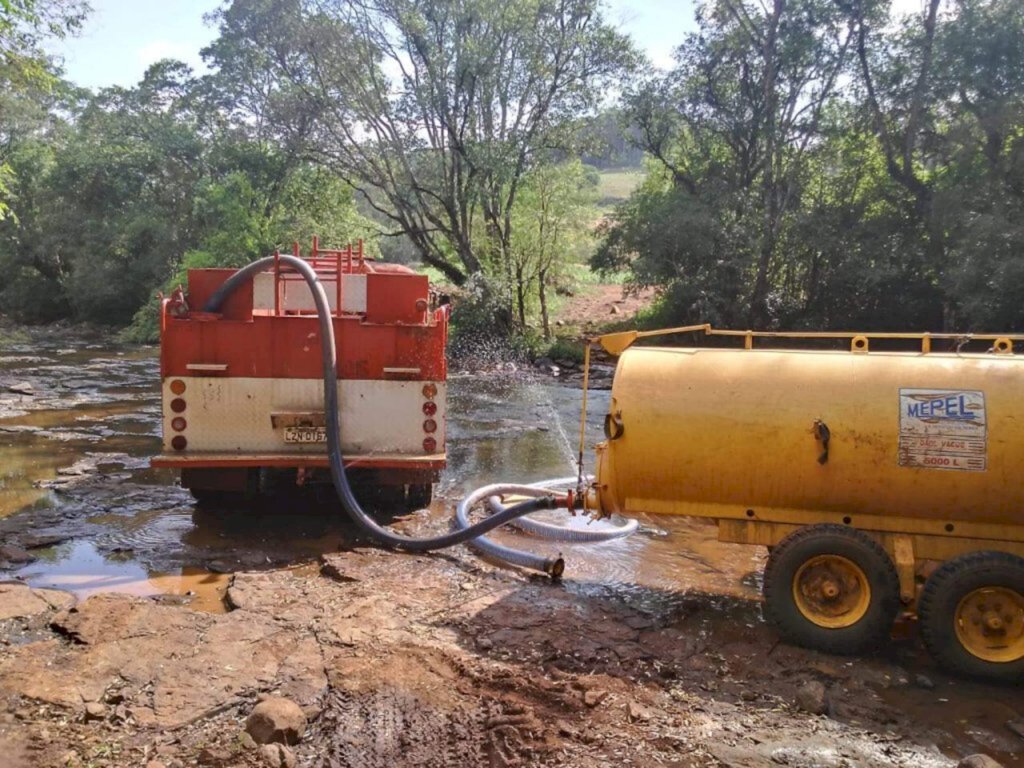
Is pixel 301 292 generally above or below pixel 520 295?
below

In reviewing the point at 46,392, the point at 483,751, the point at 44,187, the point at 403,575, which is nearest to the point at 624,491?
the point at 403,575

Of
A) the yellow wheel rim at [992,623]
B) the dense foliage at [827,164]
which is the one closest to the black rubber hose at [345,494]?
the yellow wheel rim at [992,623]

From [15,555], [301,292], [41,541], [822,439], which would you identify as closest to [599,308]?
[301,292]

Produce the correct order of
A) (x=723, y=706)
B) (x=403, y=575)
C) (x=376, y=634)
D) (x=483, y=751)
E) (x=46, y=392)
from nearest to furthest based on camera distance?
(x=483, y=751), (x=723, y=706), (x=376, y=634), (x=403, y=575), (x=46, y=392)

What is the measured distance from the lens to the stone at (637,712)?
175 inches

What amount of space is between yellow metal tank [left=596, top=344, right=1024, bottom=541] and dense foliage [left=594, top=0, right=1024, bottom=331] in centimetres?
1451

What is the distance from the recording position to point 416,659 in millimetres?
5043

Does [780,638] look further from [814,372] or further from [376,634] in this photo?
[376,634]

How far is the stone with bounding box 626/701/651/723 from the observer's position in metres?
4.45

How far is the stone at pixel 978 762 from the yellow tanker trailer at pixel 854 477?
1247 millimetres

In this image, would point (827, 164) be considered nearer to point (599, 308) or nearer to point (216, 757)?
point (599, 308)

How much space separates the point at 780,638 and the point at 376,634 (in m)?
2.68

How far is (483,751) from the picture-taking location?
408 centimetres

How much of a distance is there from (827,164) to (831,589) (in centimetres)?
2083
